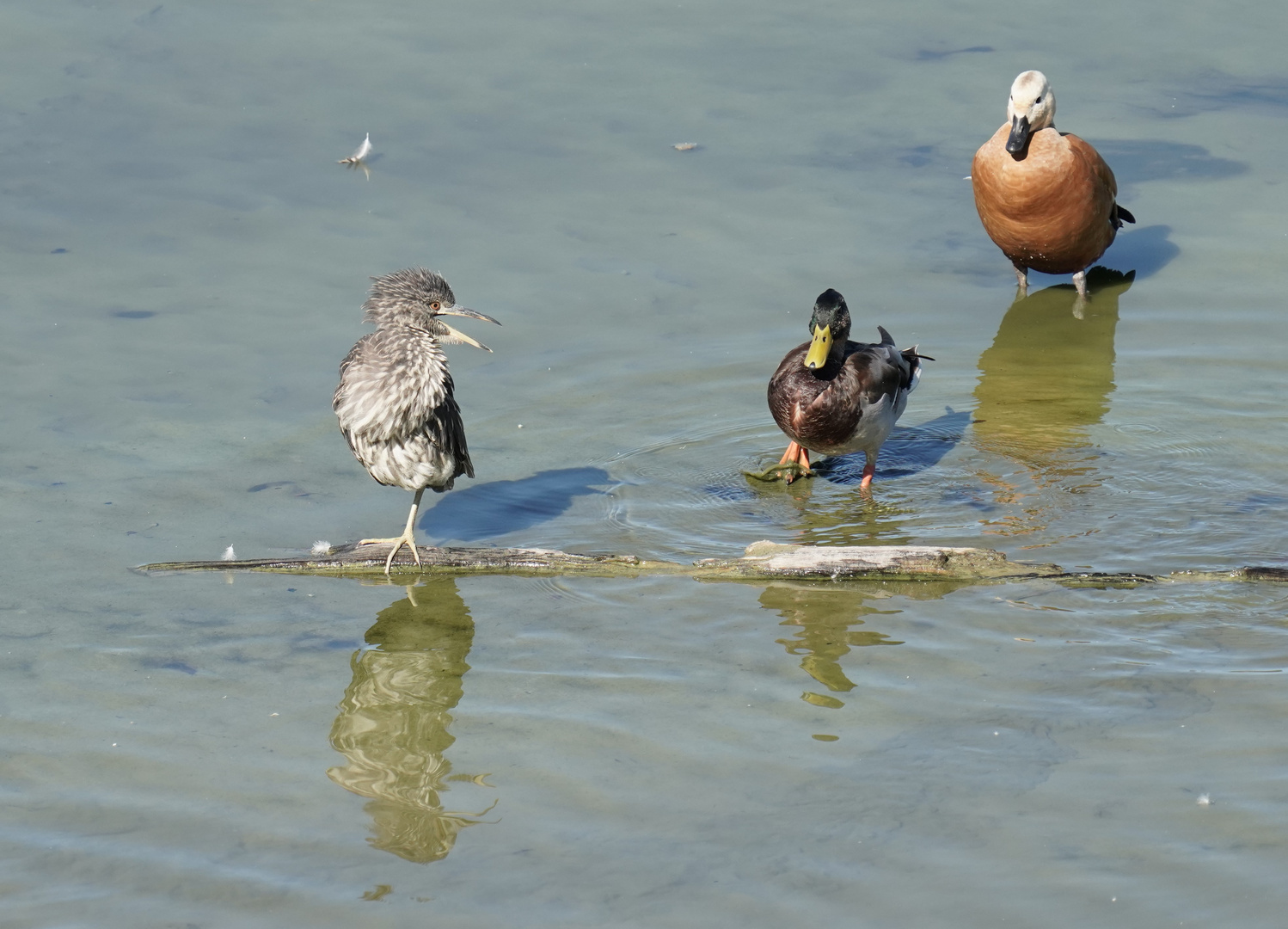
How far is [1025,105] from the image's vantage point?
10.4 meters

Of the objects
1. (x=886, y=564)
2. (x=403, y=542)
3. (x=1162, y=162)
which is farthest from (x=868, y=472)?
(x=1162, y=162)

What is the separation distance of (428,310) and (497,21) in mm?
7796

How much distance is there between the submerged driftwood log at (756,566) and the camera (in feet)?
22.0

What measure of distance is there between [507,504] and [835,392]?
6.02 ft

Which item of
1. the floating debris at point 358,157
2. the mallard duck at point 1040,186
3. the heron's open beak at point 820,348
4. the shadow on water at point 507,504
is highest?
the mallard duck at point 1040,186

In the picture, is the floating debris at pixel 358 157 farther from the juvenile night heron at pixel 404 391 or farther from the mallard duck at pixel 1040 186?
the juvenile night heron at pixel 404 391

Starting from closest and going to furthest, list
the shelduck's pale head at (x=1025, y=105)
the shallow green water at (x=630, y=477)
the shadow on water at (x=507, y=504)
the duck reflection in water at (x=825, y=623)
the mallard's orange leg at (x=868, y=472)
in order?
the shallow green water at (x=630, y=477) < the duck reflection in water at (x=825, y=623) < the shadow on water at (x=507, y=504) < the mallard's orange leg at (x=868, y=472) < the shelduck's pale head at (x=1025, y=105)

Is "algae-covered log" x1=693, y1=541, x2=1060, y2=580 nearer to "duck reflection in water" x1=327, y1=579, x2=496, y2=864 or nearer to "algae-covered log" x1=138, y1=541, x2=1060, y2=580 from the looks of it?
"algae-covered log" x1=138, y1=541, x2=1060, y2=580

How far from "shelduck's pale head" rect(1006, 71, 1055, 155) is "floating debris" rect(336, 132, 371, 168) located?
490 cm

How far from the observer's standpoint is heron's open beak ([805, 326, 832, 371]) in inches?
319

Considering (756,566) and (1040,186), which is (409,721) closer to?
(756,566)

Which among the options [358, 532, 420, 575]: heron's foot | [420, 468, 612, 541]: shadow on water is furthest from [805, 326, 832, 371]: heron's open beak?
[358, 532, 420, 575]: heron's foot

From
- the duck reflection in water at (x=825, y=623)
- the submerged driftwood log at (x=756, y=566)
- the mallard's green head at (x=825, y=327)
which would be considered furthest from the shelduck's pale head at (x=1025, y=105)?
the duck reflection in water at (x=825, y=623)

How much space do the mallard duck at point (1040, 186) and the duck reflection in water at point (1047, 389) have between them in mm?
459
